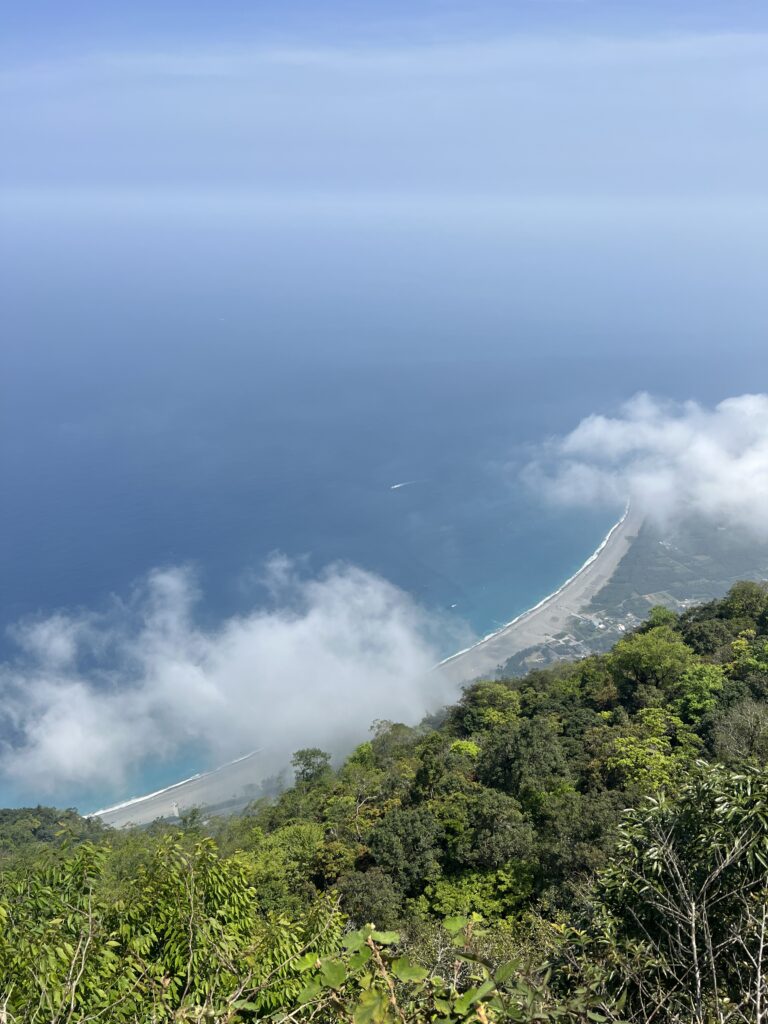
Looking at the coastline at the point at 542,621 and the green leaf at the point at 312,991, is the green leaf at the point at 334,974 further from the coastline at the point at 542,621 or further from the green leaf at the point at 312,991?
the coastline at the point at 542,621

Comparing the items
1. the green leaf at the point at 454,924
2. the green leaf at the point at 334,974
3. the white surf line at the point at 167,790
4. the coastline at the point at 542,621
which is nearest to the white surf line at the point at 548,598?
the coastline at the point at 542,621

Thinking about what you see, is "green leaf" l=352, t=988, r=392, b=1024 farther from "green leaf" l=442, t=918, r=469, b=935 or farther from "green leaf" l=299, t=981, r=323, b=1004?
"green leaf" l=442, t=918, r=469, b=935

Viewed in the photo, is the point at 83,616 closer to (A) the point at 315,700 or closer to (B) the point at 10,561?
(B) the point at 10,561

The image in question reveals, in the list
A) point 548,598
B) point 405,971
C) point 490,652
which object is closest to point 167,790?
point 490,652

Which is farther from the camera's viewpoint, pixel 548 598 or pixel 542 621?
pixel 548 598

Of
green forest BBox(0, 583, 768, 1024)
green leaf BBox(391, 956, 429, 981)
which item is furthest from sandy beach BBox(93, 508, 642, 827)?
green leaf BBox(391, 956, 429, 981)

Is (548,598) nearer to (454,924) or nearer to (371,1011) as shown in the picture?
(454,924)
